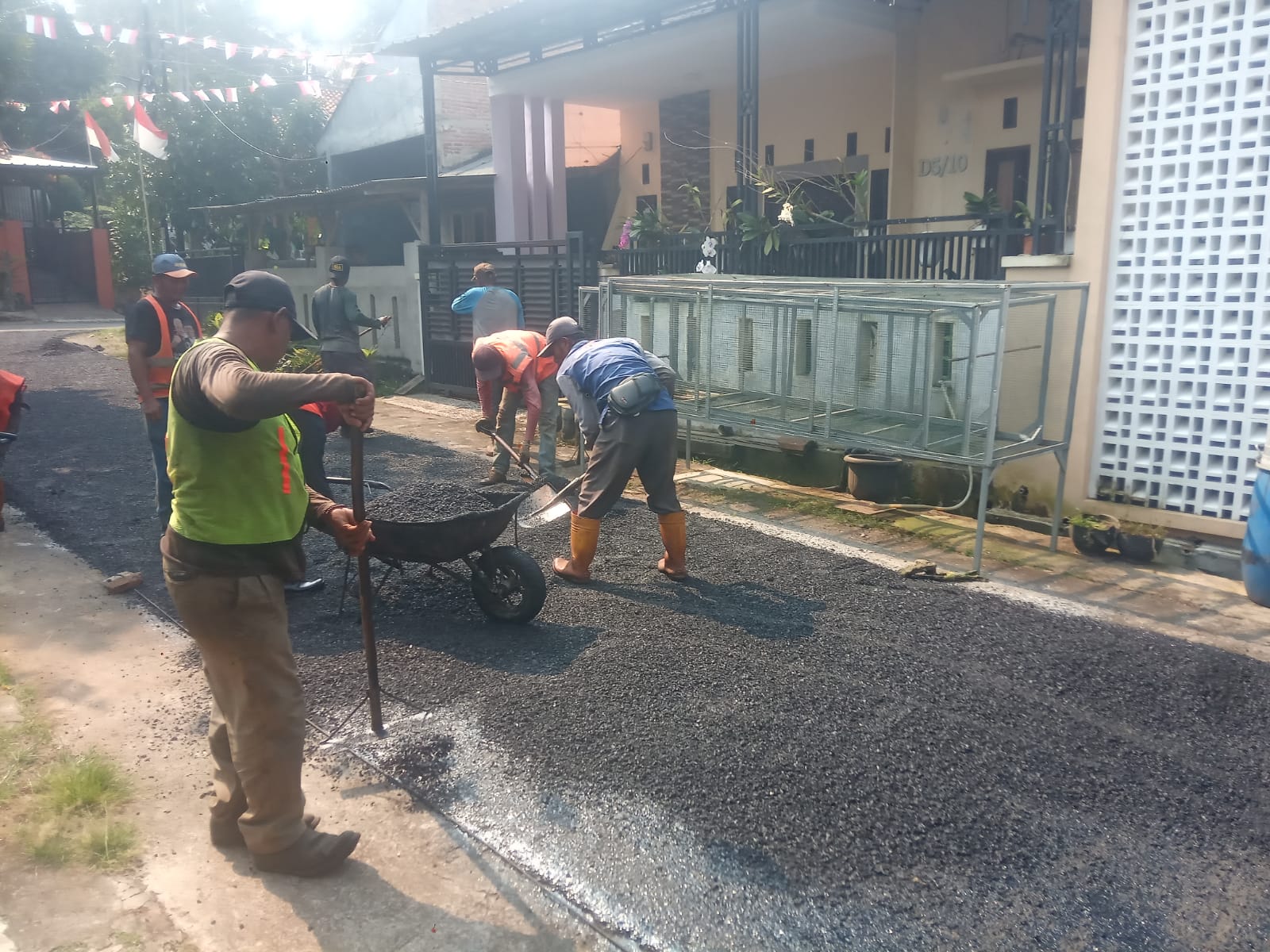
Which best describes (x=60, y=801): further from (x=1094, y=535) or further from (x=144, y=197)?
(x=144, y=197)

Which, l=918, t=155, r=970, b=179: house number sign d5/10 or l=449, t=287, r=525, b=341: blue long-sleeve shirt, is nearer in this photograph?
l=449, t=287, r=525, b=341: blue long-sleeve shirt

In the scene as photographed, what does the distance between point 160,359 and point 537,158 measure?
34.1 ft

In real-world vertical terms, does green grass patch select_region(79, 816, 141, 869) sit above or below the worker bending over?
below

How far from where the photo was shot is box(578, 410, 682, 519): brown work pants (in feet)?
19.0

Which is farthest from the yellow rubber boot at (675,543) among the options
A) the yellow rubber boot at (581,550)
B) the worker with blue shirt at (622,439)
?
the yellow rubber boot at (581,550)

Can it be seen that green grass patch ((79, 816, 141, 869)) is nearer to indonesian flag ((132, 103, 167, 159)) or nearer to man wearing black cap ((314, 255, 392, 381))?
man wearing black cap ((314, 255, 392, 381))

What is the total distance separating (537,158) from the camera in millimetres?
15594

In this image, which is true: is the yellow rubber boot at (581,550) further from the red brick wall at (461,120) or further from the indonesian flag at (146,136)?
the indonesian flag at (146,136)

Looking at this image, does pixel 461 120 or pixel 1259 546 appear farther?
pixel 461 120

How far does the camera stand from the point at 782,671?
4691 millimetres

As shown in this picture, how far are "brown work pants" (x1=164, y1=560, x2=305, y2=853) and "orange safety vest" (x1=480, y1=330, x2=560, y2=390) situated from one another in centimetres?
494

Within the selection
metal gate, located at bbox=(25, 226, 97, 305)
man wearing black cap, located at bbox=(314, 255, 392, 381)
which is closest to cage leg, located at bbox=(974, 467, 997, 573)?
man wearing black cap, located at bbox=(314, 255, 392, 381)

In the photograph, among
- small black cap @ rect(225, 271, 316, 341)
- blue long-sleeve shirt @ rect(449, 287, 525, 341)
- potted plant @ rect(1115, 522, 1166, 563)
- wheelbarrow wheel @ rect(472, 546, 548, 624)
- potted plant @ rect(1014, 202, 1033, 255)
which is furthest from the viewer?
blue long-sleeve shirt @ rect(449, 287, 525, 341)

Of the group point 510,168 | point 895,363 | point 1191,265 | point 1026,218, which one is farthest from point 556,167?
point 1191,265
